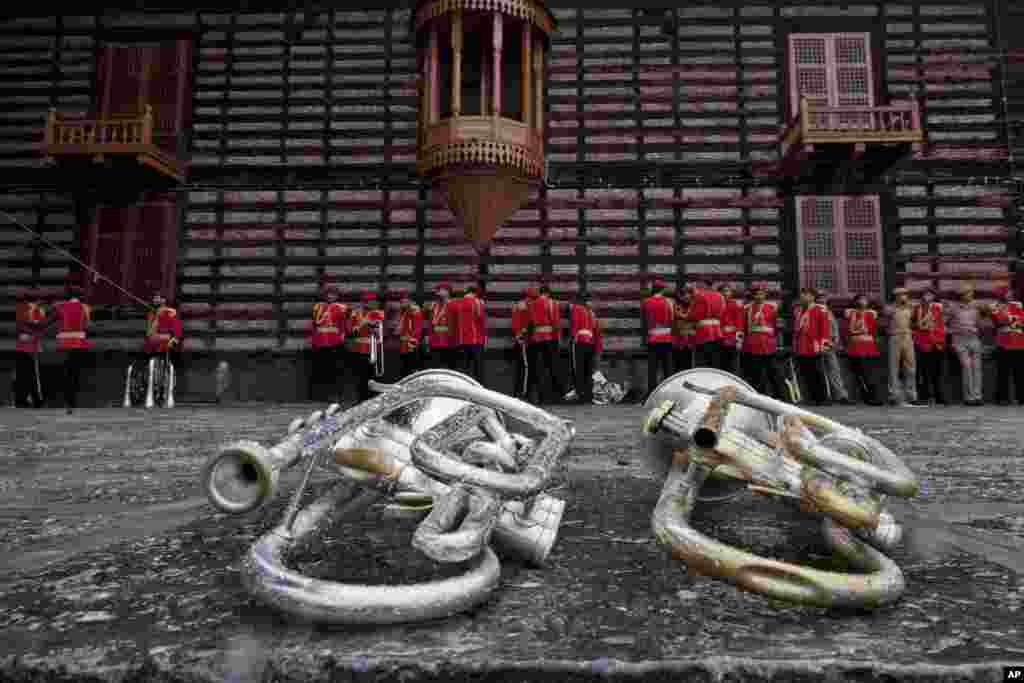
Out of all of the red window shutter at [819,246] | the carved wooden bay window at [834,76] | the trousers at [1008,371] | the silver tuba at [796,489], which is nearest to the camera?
the silver tuba at [796,489]

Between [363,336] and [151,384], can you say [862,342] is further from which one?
[151,384]

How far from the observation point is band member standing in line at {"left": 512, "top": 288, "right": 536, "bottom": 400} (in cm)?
952

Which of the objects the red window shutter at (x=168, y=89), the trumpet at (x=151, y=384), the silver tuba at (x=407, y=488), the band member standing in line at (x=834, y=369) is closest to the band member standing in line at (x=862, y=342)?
the band member standing in line at (x=834, y=369)

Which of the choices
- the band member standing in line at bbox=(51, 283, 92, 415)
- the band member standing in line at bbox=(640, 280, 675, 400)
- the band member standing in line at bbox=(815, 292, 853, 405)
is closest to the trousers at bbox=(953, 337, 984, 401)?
the band member standing in line at bbox=(815, 292, 853, 405)

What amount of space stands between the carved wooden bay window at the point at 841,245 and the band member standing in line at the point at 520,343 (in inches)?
210

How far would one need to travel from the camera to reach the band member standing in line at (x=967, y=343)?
32.2ft

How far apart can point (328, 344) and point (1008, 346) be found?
11.0 metres

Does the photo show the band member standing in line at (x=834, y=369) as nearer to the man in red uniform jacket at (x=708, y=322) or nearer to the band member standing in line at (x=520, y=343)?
the man in red uniform jacket at (x=708, y=322)

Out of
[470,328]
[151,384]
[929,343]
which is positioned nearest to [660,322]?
[470,328]

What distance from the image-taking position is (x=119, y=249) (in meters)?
11.3

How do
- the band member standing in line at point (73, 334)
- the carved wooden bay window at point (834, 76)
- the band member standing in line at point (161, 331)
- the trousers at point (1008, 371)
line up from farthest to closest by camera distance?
1. the carved wooden bay window at point (834, 76)
2. the band member standing in line at point (161, 331)
3. the trousers at point (1008, 371)
4. the band member standing in line at point (73, 334)

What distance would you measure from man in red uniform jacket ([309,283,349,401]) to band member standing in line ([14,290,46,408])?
4.40 metres

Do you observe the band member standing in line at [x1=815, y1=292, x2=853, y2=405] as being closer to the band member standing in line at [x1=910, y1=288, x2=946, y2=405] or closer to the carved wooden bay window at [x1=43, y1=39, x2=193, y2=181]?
the band member standing in line at [x1=910, y1=288, x2=946, y2=405]

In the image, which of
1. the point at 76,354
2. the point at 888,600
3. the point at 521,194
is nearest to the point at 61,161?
the point at 76,354
